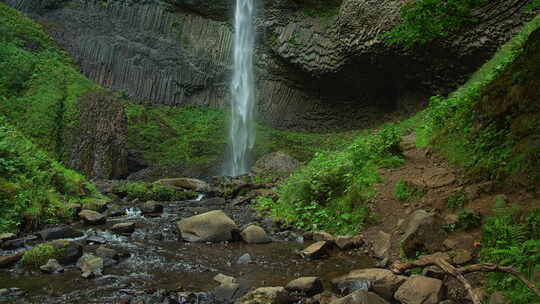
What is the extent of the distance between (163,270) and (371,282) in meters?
2.57

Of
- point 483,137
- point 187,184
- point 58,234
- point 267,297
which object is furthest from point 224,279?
point 187,184

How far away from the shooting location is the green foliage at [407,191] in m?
6.26

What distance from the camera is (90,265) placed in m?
4.82

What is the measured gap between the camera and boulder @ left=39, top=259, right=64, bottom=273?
4.72 m

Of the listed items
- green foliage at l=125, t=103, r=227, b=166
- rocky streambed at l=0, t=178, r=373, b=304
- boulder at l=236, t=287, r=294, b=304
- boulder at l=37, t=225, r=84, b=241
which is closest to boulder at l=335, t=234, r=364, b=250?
rocky streambed at l=0, t=178, r=373, b=304

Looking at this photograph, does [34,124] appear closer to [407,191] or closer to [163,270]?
[163,270]

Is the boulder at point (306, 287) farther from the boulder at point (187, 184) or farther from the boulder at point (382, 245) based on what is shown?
the boulder at point (187, 184)

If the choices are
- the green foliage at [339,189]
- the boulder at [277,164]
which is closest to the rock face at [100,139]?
the boulder at [277,164]

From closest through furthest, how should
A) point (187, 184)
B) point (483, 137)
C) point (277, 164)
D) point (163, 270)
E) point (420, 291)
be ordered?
point (420, 291) < point (163, 270) < point (483, 137) < point (187, 184) < point (277, 164)

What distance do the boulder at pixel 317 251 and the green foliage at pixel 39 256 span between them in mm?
3270

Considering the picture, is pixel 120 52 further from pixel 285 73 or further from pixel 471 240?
pixel 471 240

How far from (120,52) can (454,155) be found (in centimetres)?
2092

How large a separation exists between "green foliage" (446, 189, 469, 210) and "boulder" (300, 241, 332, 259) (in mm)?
1778

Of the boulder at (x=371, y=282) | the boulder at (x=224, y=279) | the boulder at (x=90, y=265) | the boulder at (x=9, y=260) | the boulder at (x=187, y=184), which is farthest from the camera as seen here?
the boulder at (x=187, y=184)
